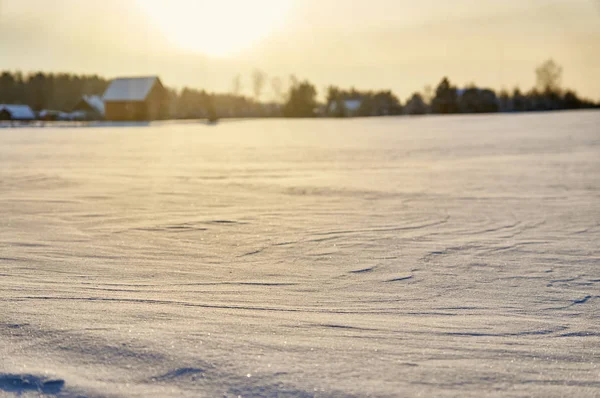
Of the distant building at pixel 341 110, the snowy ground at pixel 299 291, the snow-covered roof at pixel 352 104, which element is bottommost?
the snowy ground at pixel 299 291

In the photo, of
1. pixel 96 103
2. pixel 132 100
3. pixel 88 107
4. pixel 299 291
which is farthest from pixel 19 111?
pixel 299 291

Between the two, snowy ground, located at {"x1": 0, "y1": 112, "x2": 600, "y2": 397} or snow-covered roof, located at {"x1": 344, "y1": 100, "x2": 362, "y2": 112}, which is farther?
snow-covered roof, located at {"x1": 344, "y1": 100, "x2": 362, "y2": 112}

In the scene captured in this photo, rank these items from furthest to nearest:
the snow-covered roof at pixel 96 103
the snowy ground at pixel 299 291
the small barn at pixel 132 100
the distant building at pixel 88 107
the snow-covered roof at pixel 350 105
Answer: the snow-covered roof at pixel 96 103 < the distant building at pixel 88 107 < the snow-covered roof at pixel 350 105 < the small barn at pixel 132 100 < the snowy ground at pixel 299 291

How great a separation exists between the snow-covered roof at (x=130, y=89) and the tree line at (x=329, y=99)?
4435mm

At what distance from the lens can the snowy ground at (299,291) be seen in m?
1.96

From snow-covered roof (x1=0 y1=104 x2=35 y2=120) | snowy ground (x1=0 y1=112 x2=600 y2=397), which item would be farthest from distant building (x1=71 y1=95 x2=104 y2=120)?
snowy ground (x1=0 y1=112 x2=600 y2=397)

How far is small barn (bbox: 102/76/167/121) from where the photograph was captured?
171 feet

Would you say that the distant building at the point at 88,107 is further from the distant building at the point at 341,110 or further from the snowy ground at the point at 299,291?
the snowy ground at the point at 299,291

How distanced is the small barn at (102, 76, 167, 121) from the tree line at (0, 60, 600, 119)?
12.8ft

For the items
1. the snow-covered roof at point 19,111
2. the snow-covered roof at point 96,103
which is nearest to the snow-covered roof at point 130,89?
the snow-covered roof at point 19,111

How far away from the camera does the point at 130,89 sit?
2100 inches

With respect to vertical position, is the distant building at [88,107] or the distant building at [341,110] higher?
the distant building at [88,107]

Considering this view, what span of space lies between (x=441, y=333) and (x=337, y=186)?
16.9 feet

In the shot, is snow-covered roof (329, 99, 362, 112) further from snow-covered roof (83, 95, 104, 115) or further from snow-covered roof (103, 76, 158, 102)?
snow-covered roof (83, 95, 104, 115)
